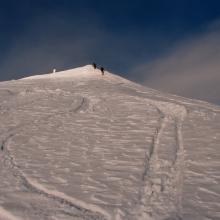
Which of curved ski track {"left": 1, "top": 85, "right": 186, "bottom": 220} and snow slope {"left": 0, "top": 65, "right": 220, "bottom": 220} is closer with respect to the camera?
curved ski track {"left": 1, "top": 85, "right": 186, "bottom": 220}

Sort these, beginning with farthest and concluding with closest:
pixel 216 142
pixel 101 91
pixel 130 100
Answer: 1. pixel 101 91
2. pixel 130 100
3. pixel 216 142

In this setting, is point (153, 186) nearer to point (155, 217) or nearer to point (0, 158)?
point (155, 217)

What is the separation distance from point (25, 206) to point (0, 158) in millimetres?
3112

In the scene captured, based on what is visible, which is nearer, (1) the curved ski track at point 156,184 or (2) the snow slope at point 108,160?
(1) the curved ski track at point 156,184

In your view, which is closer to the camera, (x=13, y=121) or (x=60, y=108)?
(x=13, y=121)

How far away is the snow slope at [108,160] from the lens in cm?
709

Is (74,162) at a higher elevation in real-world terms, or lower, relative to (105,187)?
higher

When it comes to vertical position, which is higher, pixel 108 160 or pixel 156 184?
pixel 108 160

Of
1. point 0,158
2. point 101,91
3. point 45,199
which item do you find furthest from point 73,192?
point 101,91

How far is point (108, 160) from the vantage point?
998 cm

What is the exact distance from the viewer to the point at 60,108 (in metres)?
17.2

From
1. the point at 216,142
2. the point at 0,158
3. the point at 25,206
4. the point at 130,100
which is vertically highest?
the point at 130,100

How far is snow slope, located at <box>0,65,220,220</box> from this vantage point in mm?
7094

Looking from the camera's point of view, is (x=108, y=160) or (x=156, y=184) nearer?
(x=156, y=184)
